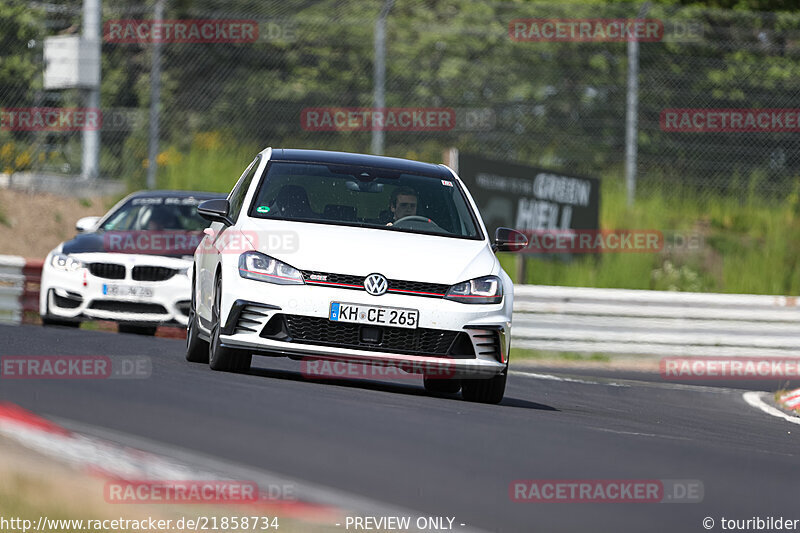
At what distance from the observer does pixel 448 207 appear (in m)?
10.3

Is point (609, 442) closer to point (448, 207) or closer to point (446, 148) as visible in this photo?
point (448, 207)

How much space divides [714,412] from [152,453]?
6.84 m

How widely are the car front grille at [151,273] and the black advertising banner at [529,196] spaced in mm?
5694

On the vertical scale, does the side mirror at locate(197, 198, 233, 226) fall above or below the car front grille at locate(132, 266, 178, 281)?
above

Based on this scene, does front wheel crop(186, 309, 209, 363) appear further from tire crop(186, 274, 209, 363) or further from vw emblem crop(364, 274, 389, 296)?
vw emblem crop(364, 274, 389, 296)

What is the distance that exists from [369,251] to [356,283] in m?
0.26

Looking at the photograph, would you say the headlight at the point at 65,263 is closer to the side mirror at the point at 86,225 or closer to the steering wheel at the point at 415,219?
the side mirror at the point at 86,225

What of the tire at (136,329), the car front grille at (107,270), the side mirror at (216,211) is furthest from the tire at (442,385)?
the tire at (136,329)

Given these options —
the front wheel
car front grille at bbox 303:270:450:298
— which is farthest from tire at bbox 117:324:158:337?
car front grille at bbox 303:270:450:298

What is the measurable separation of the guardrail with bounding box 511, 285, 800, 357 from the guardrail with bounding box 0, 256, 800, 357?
0.01 metres

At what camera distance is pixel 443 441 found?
24.6ft

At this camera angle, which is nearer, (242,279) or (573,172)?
(242,279)

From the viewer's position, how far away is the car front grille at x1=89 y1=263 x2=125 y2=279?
14.2 meters

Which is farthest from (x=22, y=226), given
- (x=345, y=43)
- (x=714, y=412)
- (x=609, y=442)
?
(x=609, y=442)
